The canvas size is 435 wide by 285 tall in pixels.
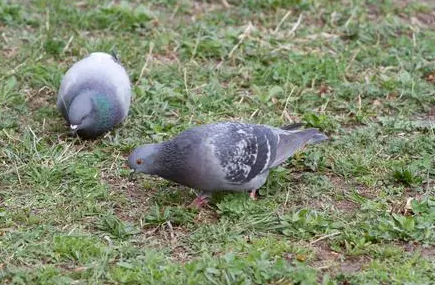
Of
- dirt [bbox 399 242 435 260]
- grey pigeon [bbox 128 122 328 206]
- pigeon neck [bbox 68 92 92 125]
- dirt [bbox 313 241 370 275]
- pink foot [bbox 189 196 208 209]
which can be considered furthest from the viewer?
pigeon neck [bbox 68 92 92 125]

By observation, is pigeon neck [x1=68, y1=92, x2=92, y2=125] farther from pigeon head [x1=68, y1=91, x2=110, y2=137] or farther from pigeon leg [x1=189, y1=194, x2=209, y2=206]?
pigeon leg [x1=189, y1=194, x2=209, y2=206]

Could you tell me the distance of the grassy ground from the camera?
16.3ft

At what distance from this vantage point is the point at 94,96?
6.57m

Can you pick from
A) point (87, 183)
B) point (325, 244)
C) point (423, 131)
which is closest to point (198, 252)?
point (325, 244)

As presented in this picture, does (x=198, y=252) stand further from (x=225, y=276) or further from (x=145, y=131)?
(x=145, y=131)

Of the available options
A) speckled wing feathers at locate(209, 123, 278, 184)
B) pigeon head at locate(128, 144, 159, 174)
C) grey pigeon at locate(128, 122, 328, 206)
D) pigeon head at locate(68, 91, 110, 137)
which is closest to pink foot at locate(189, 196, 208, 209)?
grey pigeon at locate(128, 122, 328, 206)

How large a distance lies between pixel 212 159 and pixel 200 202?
0.32m

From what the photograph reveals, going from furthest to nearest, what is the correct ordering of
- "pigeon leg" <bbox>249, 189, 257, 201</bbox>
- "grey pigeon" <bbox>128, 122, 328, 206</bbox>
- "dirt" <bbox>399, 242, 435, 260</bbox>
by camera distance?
"pigeon leg" <bbox>249, 189, 257, 201</bbox>
"grey pigeon" <bbox>128, 122, 328, 206</bbox>
"dirt" <bbox>399, 242, 435, 260</bbox>

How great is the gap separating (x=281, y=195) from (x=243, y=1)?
3.46m

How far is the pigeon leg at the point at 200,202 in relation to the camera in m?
5.59

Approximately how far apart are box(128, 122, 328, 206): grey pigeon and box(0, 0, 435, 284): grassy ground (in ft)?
0.55

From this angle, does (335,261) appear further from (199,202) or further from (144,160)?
(144,160)

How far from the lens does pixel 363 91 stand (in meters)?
7.31

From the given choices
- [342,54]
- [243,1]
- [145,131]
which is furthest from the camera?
[243,1]
